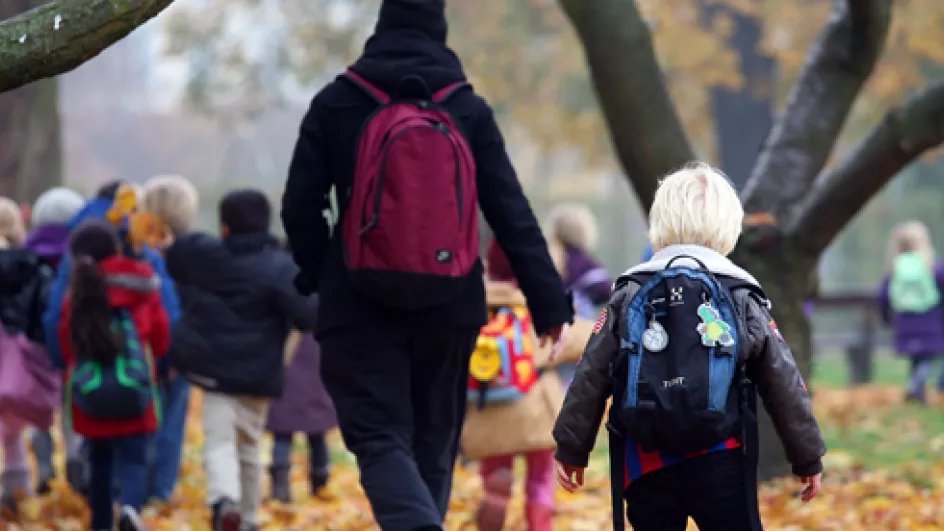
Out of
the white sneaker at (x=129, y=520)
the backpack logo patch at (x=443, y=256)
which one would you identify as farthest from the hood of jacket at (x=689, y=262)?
the white sneaker at (x=129, y=520)

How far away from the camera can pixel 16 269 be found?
711cm

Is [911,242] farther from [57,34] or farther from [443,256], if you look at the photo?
A: [57,34]

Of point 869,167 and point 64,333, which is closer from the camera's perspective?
point 64,333

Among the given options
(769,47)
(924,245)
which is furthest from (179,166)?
(924,245)

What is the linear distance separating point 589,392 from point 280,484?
4.27m

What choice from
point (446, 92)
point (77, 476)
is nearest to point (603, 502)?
point (77, 476)

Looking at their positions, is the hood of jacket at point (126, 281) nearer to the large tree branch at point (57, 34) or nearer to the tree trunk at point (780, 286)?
the large tree branch at point (57, 34)

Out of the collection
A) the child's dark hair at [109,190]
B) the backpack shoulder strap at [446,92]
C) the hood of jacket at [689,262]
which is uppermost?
the backpack shoulder strap at [446,92]

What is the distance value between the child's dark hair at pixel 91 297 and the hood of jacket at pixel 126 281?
5cm

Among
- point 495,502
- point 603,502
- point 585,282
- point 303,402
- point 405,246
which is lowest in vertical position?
point 603,502

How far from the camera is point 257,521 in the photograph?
6.55 m

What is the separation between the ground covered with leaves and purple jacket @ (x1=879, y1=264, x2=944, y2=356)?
10.5ft

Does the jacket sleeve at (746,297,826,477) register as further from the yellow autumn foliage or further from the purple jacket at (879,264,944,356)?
the purple jacket at (879,264,944,356)

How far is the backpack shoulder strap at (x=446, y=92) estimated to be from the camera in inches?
181
